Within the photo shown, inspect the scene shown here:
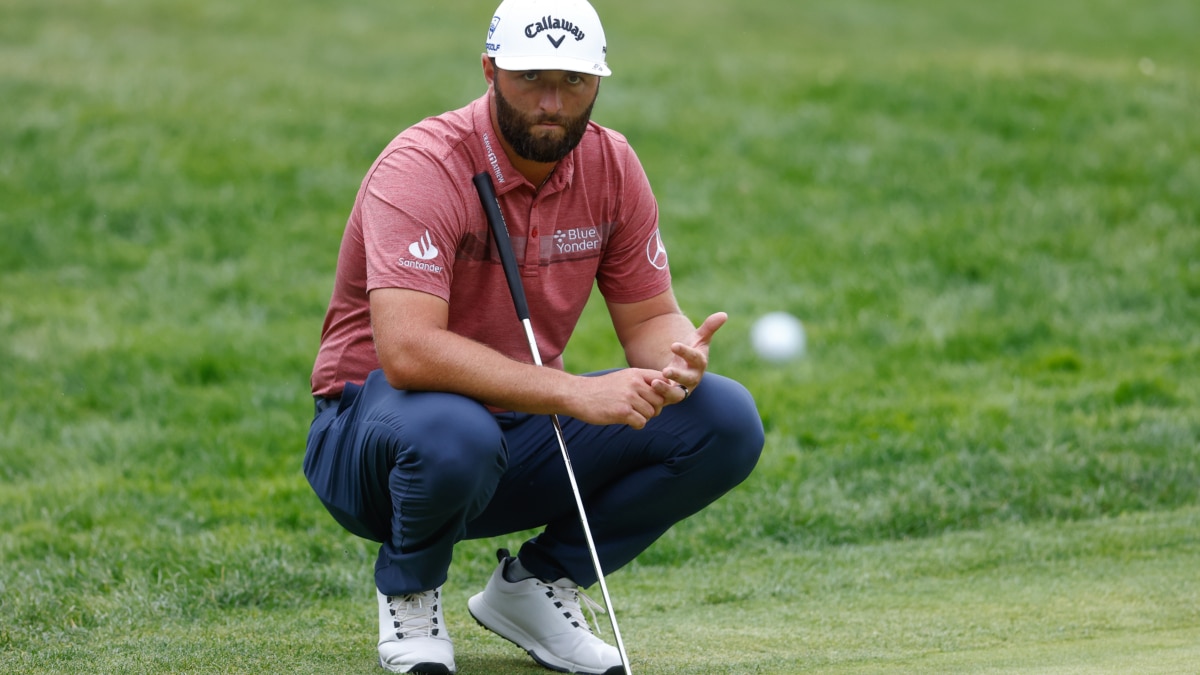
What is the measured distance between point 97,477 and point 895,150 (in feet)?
24.2

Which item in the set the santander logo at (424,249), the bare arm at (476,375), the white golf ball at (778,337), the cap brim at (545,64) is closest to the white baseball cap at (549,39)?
the cap brim at (545,64)

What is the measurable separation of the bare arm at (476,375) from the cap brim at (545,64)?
2.22 feet

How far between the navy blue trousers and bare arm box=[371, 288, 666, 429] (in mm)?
68

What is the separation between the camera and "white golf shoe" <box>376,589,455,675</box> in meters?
3.84

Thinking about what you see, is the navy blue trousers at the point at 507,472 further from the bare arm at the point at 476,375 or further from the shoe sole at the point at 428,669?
the shoe sole at the point at 428,669

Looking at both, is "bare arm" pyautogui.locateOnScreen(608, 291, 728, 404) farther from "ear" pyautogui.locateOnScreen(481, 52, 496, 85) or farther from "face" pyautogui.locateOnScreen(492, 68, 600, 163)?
"ear" pyautogui.locateOnScreen(481, 52, 496, 85)

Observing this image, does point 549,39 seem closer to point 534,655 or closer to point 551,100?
point 551,100

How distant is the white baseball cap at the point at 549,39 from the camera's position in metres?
3.83

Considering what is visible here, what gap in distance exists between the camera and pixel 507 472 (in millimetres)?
4102

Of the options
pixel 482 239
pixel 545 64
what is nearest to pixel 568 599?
pixel 482 239

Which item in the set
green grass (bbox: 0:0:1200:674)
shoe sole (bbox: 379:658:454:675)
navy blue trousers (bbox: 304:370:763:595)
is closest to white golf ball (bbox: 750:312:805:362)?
green grass (bbox: 0:0:1200:674)

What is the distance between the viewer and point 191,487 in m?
6.81

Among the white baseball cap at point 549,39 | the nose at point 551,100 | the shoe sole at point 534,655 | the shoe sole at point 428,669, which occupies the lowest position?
the shoe sole at point 534,655

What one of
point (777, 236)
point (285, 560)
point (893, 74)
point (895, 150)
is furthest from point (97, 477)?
point (893, 74)
